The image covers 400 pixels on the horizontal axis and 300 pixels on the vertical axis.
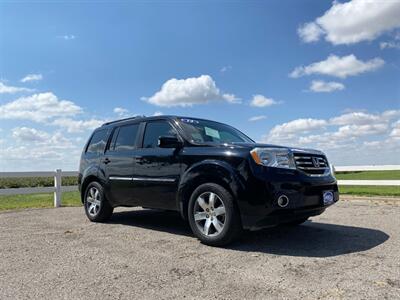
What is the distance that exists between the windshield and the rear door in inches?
46.5

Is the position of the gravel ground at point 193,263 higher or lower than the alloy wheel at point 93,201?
lower

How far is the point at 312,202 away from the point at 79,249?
10.5 feet

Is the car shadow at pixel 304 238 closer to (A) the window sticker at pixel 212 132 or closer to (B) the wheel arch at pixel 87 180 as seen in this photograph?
(B) the wheel arch at pixel 87 180

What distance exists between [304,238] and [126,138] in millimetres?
3602

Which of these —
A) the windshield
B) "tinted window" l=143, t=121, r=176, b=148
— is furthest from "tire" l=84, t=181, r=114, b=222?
the windshield

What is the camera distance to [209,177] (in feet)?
18.3

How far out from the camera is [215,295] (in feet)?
11.6

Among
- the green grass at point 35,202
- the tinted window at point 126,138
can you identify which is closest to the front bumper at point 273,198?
the tinted window at point 126,138

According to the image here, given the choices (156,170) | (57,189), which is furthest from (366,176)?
(156,170)

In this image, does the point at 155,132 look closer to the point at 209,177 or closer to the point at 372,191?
the point at 209,177

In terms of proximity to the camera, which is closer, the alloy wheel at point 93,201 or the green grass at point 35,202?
the alloy wheel at point 93,201

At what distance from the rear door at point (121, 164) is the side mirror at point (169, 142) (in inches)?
45.4

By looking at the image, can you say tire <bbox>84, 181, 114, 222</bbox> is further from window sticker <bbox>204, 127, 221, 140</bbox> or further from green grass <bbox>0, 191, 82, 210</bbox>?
green grass <bbox>0, 191, 82, 210</bbox>

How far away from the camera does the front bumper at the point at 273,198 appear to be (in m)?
5.07
